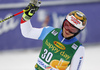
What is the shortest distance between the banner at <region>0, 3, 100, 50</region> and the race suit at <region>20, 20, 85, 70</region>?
3.89 metres

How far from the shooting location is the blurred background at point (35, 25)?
6.84 m

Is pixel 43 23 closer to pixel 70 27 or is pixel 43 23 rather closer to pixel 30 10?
pixel 70 27

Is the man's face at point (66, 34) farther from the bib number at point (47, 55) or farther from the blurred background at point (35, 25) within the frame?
the blurred background at point (35, 25)

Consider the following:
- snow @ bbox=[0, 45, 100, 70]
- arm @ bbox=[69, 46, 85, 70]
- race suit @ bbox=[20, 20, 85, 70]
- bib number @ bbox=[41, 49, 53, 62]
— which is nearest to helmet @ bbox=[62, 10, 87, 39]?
race suit @ bbox=[20, 20, 85, 70]

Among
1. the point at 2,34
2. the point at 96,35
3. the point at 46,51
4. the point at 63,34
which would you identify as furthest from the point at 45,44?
the point at 96,35

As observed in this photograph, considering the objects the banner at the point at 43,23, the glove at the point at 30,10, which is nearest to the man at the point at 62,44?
the glove at the point at 30,10

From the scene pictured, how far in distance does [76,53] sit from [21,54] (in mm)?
3960

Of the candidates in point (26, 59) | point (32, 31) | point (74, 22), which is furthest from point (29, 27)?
point (26, 59)

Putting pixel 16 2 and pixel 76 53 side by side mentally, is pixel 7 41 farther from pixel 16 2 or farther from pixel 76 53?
pixel 76 53

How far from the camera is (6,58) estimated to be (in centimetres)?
671

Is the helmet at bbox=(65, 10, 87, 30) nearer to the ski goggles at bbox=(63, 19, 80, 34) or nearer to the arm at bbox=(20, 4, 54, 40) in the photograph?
the ski goggles at bbox=(63, 19, 80, 34)

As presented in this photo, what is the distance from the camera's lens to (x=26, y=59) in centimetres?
667

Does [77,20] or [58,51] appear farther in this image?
[58,51]

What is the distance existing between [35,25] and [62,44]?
4206 mm
